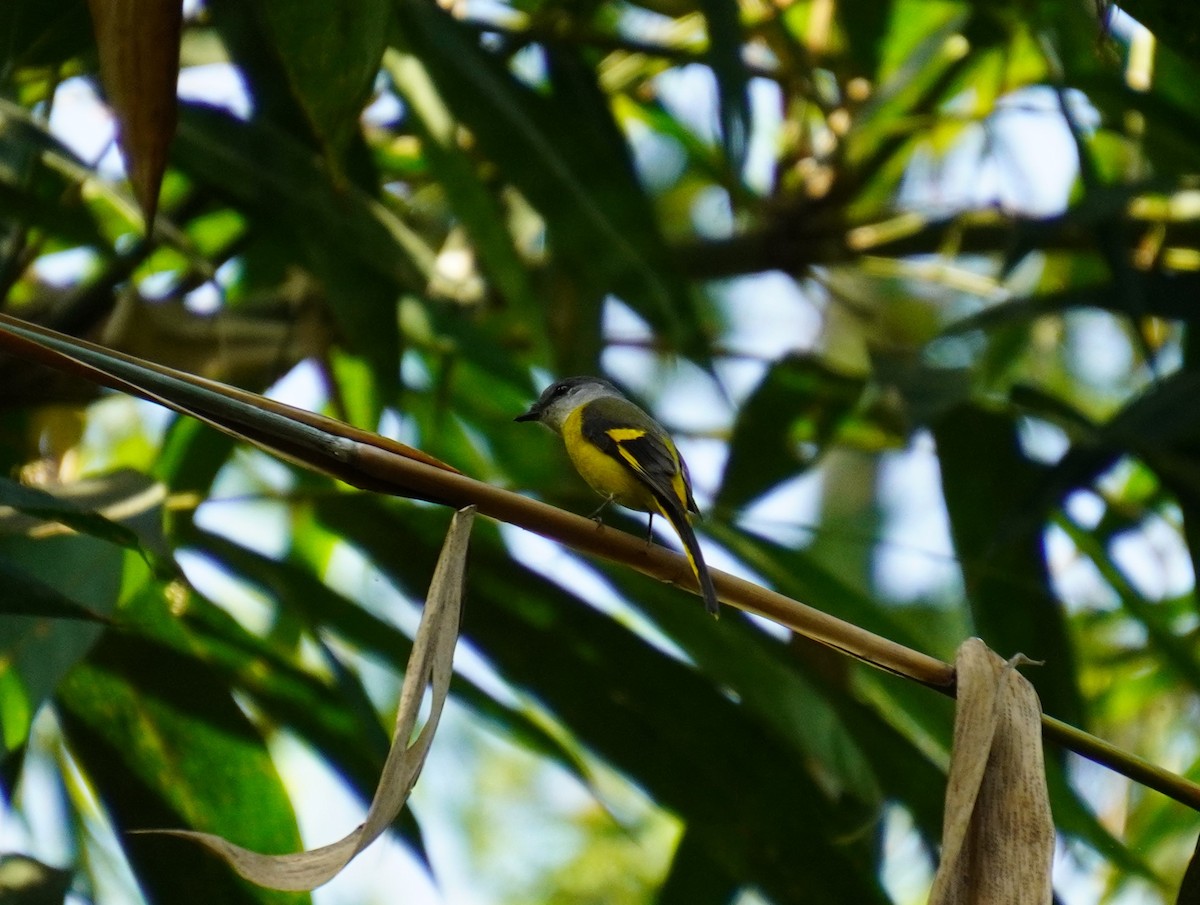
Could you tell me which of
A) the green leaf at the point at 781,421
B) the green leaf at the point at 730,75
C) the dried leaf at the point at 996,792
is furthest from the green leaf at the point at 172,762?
the green leaf at the point at 781,421

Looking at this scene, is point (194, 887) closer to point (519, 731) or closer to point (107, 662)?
point (107, 662)

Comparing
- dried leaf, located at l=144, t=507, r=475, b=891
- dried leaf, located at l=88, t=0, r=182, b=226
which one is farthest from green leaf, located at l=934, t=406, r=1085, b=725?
dried leaf, located at l=88, t=0, r=182, b=226

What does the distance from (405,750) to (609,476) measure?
1.62 metres

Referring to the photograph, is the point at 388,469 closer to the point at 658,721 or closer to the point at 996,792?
the point at 996,792

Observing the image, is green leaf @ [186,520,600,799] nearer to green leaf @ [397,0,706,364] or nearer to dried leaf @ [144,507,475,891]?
green leaf @ [397,0,706,364]

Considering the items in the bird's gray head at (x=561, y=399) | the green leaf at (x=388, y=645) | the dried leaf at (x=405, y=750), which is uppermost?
the bird's gray head at (x=561, y=399)

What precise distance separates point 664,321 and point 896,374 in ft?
1.99

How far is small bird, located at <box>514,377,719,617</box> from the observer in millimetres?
2680

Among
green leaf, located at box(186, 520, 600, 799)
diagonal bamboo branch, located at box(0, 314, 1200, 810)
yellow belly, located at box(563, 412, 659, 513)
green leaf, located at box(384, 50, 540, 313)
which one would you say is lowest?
diagonal bamboo branch, located at box(0, 314, 1200, 810)

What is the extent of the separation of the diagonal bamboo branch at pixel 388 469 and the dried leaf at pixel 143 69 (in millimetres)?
395

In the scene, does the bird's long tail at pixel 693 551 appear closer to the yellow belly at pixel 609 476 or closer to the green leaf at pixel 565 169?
the yellow belly at pixel 609 476

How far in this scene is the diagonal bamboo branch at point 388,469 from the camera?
4.47 feet

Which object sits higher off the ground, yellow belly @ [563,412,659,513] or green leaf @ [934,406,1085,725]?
green leaf @ [934,406,1085,725]

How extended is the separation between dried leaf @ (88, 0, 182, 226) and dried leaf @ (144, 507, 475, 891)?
2.12 ft
